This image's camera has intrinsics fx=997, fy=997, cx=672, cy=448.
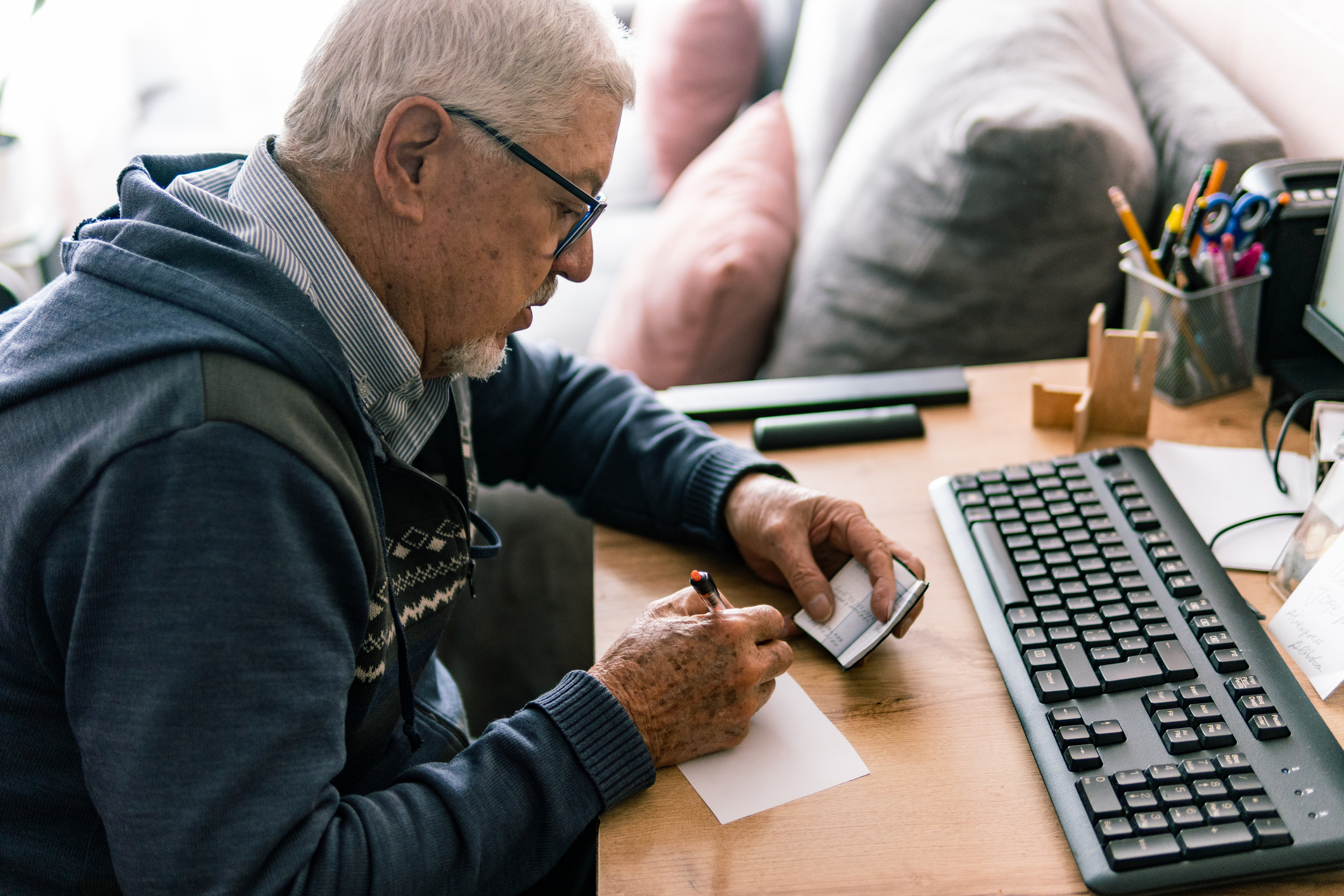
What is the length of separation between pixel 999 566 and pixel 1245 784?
0.91 ft

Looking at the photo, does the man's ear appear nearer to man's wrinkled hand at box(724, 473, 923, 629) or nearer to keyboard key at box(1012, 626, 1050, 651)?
man's wrinkled hand at box(724, 473, 923, 629)

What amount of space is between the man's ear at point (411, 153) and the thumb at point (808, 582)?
0.44 meters

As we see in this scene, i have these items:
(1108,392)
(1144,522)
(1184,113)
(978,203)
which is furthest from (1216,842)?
(1184,113)

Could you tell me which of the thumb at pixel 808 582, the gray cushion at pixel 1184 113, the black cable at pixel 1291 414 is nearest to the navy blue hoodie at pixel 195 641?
the thumb at pixel 808 582

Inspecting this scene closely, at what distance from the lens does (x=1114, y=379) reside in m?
1.07

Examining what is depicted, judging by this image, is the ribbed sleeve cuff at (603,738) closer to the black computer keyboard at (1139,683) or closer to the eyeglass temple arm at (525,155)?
the black computer keyboard at (1139,683)

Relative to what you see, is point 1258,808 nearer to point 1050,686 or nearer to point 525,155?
point 1050,686

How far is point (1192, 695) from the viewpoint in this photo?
71 centimetres

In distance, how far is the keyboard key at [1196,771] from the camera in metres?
0.65

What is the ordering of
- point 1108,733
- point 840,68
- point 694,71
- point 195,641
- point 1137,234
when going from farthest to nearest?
point 694,71
point 840,68
point 1137,234
point 1108,733
point 195,641

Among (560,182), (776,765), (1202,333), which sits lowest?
(776,765)

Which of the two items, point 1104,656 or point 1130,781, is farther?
point 1104,656

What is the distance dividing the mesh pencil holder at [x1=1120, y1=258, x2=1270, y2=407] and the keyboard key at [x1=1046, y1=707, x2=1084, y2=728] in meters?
0.56

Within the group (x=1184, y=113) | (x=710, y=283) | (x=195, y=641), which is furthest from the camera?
(x=710, y=283)
